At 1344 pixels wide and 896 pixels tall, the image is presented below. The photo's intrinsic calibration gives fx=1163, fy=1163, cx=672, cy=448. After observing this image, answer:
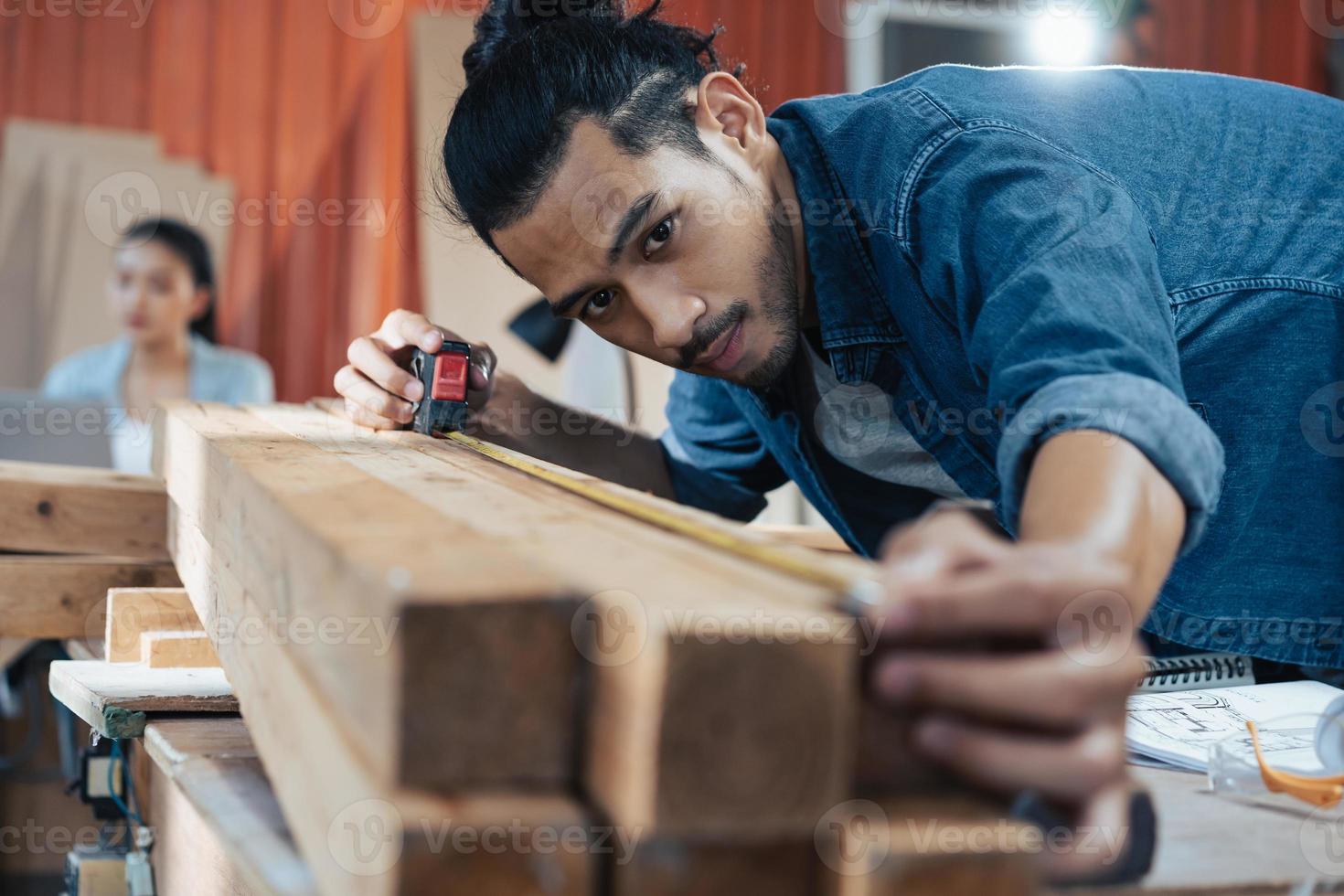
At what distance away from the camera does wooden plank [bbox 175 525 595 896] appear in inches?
18.7

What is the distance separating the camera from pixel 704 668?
1.55 feet

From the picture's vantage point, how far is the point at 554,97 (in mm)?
1325

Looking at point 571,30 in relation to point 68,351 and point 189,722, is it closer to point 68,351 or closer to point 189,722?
point 189,722

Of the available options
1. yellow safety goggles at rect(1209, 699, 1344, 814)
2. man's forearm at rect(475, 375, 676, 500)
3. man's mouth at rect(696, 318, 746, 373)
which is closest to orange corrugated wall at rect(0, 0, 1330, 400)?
man's forearm at rect(475, 375, 676, 500)

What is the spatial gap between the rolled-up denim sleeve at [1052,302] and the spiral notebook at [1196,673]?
37 cm

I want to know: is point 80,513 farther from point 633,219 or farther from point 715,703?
point 715,703

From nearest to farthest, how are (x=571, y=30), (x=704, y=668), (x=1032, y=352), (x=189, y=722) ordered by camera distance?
(x=704, y=668) → (x=1032, y=352) → (x=189, y=722) → (x=571, y=30)

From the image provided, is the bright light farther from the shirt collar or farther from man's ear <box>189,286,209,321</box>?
the shirt collar

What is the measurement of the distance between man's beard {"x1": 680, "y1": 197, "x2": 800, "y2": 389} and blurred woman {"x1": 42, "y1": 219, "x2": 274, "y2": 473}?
3.21 metres

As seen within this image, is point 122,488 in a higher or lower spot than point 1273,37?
lower

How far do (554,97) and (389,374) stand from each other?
16.6 inches


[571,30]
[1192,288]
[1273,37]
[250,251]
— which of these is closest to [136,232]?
[250,251]

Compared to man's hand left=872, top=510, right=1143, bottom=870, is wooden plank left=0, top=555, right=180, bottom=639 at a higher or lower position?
lower

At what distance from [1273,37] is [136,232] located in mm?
5011
